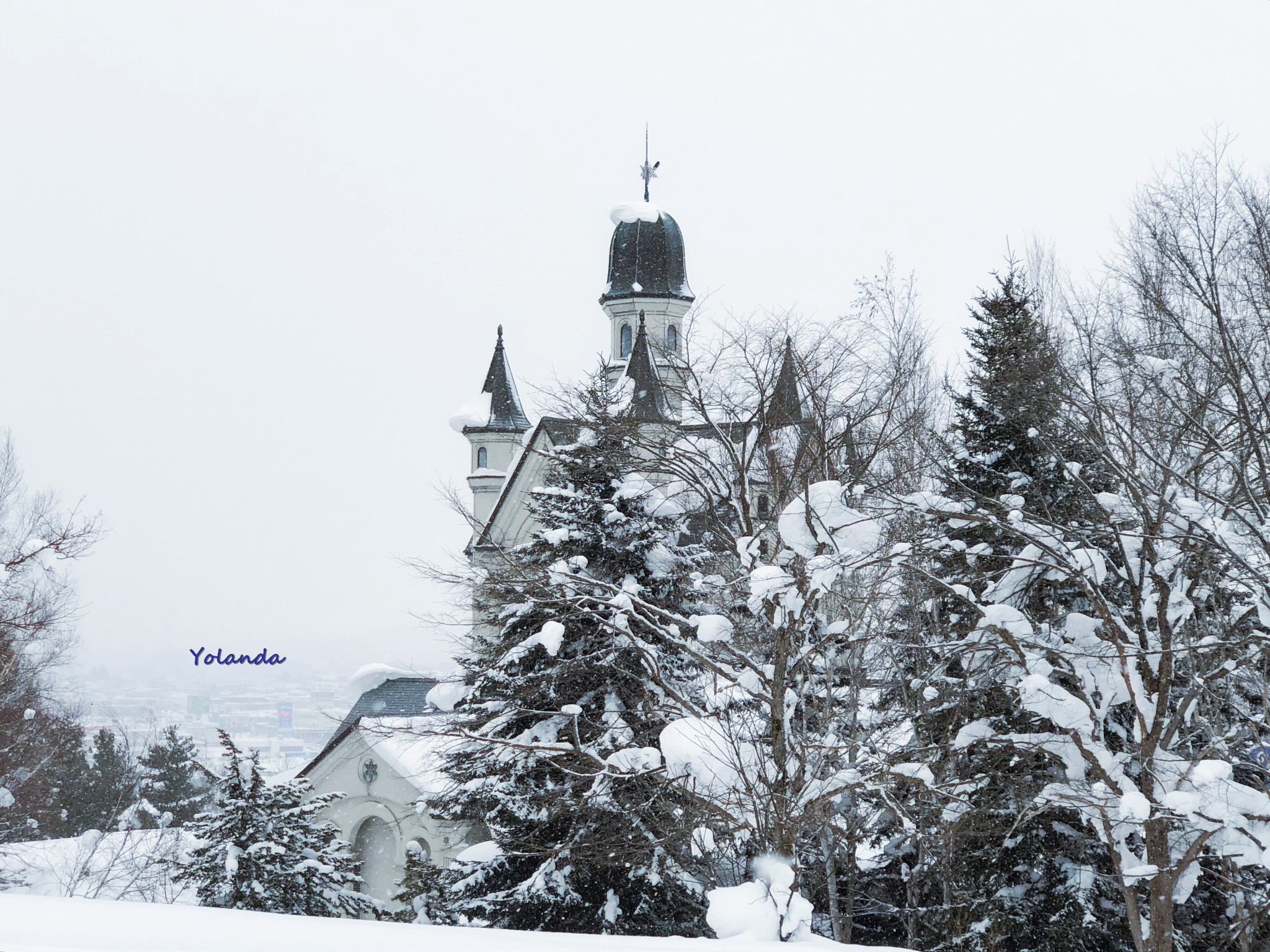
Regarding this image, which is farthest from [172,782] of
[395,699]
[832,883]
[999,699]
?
[999,699]

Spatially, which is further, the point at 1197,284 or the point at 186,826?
the point at 186,826

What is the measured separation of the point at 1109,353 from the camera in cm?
1171

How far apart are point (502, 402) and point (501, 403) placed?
5 cm

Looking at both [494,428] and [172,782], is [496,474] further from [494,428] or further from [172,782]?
[172,782]

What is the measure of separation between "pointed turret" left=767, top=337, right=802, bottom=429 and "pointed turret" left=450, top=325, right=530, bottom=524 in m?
23.7

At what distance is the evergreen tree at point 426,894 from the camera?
567 inches

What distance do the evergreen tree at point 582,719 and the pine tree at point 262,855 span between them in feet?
5.38

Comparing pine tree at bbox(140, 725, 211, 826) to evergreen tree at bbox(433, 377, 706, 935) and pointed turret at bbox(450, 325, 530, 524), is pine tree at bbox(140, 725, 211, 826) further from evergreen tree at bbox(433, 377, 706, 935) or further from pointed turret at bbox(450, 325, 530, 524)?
evergreen tree at bbox(433, 377, 706, 935)

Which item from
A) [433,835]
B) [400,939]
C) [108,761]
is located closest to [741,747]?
[400,939]

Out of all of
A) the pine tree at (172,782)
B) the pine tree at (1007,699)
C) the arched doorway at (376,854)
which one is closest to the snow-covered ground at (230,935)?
the pine tree at (1007,699)

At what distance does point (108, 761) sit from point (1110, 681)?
36873 mm

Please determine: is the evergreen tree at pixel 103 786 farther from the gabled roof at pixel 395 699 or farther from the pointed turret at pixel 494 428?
the pointed turret at pixel 494 428

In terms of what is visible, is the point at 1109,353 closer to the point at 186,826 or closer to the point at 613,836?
the point at 613,836

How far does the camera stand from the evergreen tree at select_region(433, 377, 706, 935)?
12.4 m
